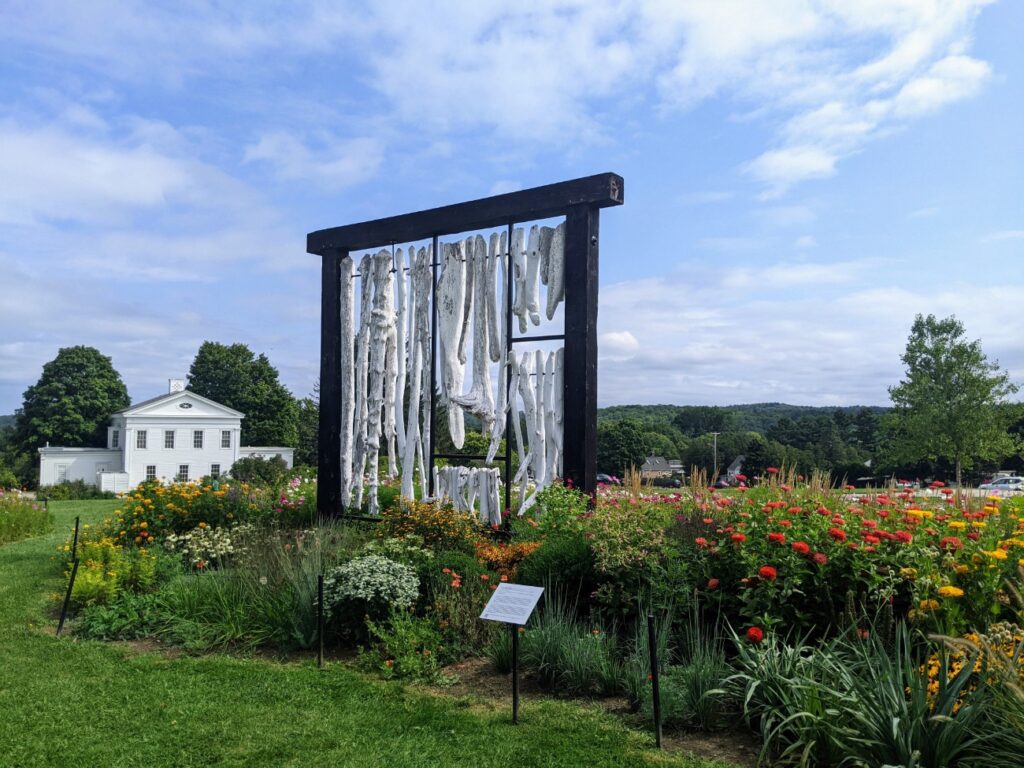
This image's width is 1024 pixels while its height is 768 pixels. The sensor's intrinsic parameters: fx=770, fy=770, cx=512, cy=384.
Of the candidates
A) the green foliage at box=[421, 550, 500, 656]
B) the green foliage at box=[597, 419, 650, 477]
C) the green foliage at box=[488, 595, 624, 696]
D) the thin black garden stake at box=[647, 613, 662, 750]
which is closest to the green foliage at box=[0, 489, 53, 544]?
the green foliage at box=[421, 550, 500, 656]

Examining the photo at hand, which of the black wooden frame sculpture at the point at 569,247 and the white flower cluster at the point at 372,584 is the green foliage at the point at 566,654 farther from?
the black wooden frame sculpture at the point at 569,247

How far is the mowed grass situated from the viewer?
4.33m

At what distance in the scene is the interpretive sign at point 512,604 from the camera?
4.73 metres

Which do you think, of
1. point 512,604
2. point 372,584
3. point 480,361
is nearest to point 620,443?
point 480,361

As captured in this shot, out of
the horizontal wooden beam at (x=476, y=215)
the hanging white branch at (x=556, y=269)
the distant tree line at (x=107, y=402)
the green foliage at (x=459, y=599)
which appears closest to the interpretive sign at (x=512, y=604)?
the green foliage at (x=459, y=599)

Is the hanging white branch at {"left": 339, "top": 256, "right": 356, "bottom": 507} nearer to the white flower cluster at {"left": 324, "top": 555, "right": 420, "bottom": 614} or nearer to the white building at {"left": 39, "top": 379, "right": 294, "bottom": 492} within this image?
the white flower cluster at {"left": 324, "top": 555, "right": 420, "bottom": 614}

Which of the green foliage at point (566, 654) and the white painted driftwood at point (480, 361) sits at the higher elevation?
the white painted driftwood at point (480, 361)

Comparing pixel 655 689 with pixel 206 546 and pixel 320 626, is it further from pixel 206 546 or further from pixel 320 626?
pixel 206 546

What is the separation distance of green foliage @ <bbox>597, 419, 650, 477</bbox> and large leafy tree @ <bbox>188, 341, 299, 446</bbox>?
2146cm

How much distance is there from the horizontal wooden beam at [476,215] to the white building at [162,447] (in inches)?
1350

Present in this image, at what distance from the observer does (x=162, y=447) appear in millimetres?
42781

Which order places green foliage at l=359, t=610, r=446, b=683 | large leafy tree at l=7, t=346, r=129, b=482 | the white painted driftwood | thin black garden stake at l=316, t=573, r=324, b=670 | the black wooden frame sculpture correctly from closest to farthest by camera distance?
green foliage at l=359, t=610, r=446, b=683
thin black garden stake at l=316, t=573, r=324, b=670
the black wooden frame sculpture
the white painted driftwood
large leafy tree at l=7, t=346, r=129, b=482

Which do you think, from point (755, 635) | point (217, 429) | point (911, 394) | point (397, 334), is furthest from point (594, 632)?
point (217, 429)

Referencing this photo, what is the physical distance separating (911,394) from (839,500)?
2754cm
